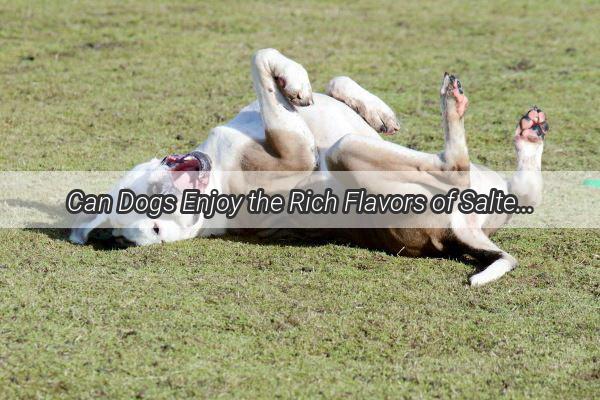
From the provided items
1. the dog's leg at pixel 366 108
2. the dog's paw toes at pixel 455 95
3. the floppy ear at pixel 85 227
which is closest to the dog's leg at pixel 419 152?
the dog's paw toes at pixel 455 95

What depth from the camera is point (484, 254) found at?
198 inches

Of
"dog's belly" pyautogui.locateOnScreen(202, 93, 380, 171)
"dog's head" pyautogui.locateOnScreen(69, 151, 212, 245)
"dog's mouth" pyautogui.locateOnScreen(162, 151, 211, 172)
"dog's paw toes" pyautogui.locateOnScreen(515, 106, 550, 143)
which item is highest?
"dog's paw toes" pyautogui.locateOnScreen(515, 106, 550, 143)

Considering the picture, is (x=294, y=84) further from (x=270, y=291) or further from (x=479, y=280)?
(x=479, y=280)

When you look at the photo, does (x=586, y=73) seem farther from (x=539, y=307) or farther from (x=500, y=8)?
(x=539, y=307)

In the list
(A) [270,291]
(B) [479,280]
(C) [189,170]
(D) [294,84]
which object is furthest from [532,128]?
(C) [189,170]

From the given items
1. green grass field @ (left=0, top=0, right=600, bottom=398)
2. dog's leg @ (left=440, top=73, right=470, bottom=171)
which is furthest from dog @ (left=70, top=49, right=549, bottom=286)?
green grass field @ (left=0, top=0, right=600, bottom=398)

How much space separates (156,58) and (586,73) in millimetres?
4326

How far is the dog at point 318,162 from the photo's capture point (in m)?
5.04

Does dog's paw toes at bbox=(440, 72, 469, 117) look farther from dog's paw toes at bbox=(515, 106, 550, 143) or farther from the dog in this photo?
dog's paw toes at bbox=(515, 106, 550, 143)

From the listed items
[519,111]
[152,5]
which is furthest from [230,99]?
[152,5]

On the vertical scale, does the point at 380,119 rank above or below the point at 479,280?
above

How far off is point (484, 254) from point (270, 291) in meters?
1.14

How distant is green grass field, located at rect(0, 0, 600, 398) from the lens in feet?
12.3

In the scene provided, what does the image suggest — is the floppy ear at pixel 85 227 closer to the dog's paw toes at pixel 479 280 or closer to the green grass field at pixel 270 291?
the green grass field at pixel 270 291
